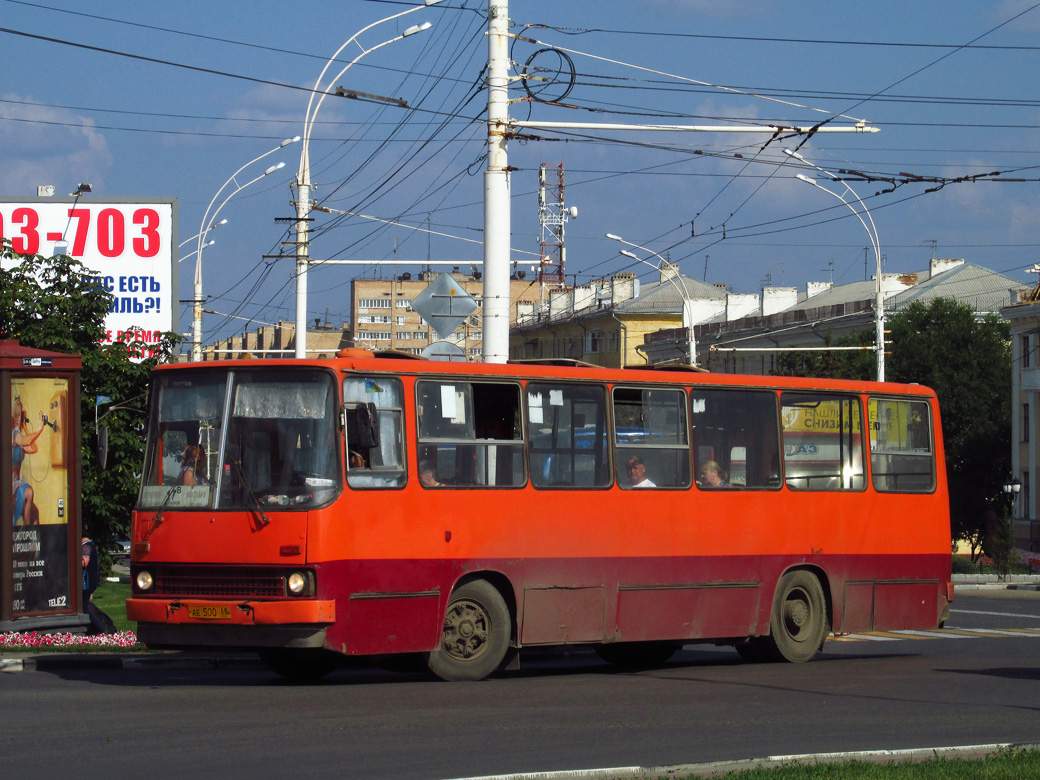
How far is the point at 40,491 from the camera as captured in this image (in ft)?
50.9

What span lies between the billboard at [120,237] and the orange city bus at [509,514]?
1514cm

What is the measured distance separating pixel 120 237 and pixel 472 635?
675 inches

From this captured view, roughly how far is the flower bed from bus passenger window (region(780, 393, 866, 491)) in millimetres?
7393

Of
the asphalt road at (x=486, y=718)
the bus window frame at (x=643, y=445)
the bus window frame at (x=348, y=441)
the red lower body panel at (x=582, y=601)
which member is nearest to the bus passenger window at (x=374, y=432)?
the bus window frame at (x=348, y=441)

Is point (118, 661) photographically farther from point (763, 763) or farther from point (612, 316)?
point (612, 316)

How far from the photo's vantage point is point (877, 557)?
1580 cm

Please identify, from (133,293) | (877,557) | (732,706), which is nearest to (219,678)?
(732,706)

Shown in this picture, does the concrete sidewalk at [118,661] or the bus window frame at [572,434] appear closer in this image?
the bus window frame at [572,434]

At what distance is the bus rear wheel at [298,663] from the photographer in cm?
1277

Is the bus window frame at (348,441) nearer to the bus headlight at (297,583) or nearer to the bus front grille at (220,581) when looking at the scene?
the bus headlight at (297,583)

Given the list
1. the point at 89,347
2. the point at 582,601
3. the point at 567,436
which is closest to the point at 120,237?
the point at 89,347

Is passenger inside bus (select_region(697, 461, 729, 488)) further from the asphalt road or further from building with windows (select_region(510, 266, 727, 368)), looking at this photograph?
building with windows (select_region(510, 266, 727, 368))

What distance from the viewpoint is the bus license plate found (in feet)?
37.5

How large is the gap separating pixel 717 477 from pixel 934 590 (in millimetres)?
3624
